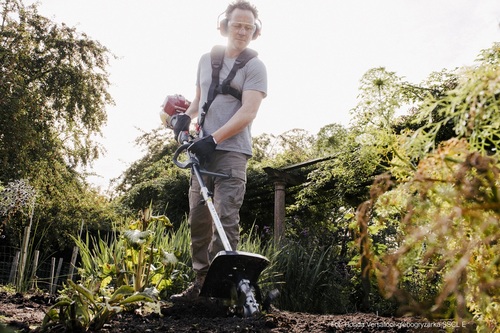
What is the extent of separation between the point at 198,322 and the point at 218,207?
32.5 inches

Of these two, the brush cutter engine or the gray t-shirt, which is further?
the brush cutter engine

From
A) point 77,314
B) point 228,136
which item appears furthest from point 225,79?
point 77,314

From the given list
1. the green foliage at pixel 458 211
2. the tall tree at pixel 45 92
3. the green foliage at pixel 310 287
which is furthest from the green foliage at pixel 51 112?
the green foliage at pixel 458 211

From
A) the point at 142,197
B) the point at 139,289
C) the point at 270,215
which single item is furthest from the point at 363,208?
the point at 142,197

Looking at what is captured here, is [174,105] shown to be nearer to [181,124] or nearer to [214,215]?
[181,124]

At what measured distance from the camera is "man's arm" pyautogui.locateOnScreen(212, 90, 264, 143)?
2.94 m

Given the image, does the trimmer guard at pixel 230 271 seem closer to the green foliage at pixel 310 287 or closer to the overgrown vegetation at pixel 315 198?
the overgrown vegetation at pixel 315 198

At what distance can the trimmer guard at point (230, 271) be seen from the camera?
2.28 m

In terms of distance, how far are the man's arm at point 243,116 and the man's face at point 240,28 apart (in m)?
0.39

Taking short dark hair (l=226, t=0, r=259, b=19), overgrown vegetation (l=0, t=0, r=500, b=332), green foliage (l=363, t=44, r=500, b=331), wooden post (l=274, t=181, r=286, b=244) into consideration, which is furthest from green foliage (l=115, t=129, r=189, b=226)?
green foliage (l=363, t=44, r=500, b=331)

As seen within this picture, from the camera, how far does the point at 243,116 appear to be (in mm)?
2998

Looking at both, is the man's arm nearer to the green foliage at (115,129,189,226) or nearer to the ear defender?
the ear defender

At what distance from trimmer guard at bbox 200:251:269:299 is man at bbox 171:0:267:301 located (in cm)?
53

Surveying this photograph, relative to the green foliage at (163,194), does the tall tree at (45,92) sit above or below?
above
